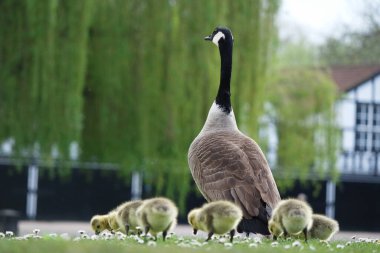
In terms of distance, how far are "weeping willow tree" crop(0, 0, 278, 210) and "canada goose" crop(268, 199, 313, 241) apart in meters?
14.7

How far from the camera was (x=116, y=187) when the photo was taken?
43.0 metres

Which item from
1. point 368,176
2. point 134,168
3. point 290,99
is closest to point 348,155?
point 368,176

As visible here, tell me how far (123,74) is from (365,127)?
89.7 ft

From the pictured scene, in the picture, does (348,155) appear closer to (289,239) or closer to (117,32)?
(117,32)

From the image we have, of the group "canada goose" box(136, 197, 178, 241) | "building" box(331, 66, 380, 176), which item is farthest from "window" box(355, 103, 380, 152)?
"canada goose" box(136, 197, 178, 241)

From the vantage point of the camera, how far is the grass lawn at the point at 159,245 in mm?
7336

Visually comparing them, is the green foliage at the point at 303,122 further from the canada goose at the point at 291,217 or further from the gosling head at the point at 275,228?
the canada goose at the point at 291,217

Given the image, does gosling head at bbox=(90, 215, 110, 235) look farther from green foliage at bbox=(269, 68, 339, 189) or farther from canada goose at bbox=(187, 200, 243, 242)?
green foliage at bbox=(269, 68, 339, 189)

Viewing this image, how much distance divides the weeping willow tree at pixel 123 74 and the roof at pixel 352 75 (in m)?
24.1

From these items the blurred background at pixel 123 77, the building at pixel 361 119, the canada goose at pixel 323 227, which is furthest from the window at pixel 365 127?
the canada goose at pixel 323 227

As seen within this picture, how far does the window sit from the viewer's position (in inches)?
1978

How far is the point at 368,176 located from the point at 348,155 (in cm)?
147

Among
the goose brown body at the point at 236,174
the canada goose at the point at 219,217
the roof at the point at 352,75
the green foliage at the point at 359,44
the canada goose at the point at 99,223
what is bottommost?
the canada goose at the point at 99,223

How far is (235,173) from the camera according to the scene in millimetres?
10516
